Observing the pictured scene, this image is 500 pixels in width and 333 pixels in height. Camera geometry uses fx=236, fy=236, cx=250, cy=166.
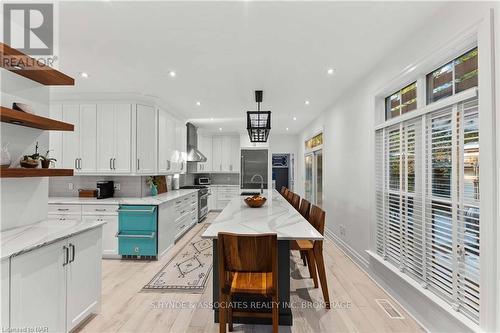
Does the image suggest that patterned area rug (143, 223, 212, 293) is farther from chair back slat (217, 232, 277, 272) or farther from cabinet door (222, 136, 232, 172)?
cabinet door (222, 136, 232, 172)

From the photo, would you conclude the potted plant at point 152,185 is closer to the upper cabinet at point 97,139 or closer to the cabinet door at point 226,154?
the upper cabinet at point 97,139

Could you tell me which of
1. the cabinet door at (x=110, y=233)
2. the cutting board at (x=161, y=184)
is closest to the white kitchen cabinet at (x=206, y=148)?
the cutting board at (x=161, y=184)

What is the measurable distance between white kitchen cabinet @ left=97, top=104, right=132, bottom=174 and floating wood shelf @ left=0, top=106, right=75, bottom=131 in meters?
1.84

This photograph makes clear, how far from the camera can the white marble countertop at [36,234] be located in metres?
1.52

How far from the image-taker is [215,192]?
7930mm

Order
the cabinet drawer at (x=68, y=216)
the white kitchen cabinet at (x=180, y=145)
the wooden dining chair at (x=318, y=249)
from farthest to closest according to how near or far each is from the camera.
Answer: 1. the white kitchen cabinet at (x=180, y=145)
2. the cabinet drawer at (x=68, y=216)
3. the wooden dining chair at (x=318, y=249)

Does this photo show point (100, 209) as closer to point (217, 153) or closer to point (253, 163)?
point (217, 153)

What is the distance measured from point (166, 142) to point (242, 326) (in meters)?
3.74

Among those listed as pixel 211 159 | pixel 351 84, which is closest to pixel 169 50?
pixel 351 84

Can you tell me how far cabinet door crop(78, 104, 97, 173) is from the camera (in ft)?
13.4

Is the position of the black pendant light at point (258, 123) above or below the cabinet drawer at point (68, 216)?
above

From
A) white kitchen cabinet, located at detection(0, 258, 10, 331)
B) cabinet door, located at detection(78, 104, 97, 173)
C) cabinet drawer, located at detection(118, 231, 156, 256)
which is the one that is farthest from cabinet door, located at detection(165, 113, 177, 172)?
white kitchen cabinet, located at detection(0, 258, 10, 331)

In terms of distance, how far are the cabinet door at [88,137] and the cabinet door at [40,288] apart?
105 inches

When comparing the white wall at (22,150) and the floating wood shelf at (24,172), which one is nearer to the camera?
the floating wood shelf at (24,172)
